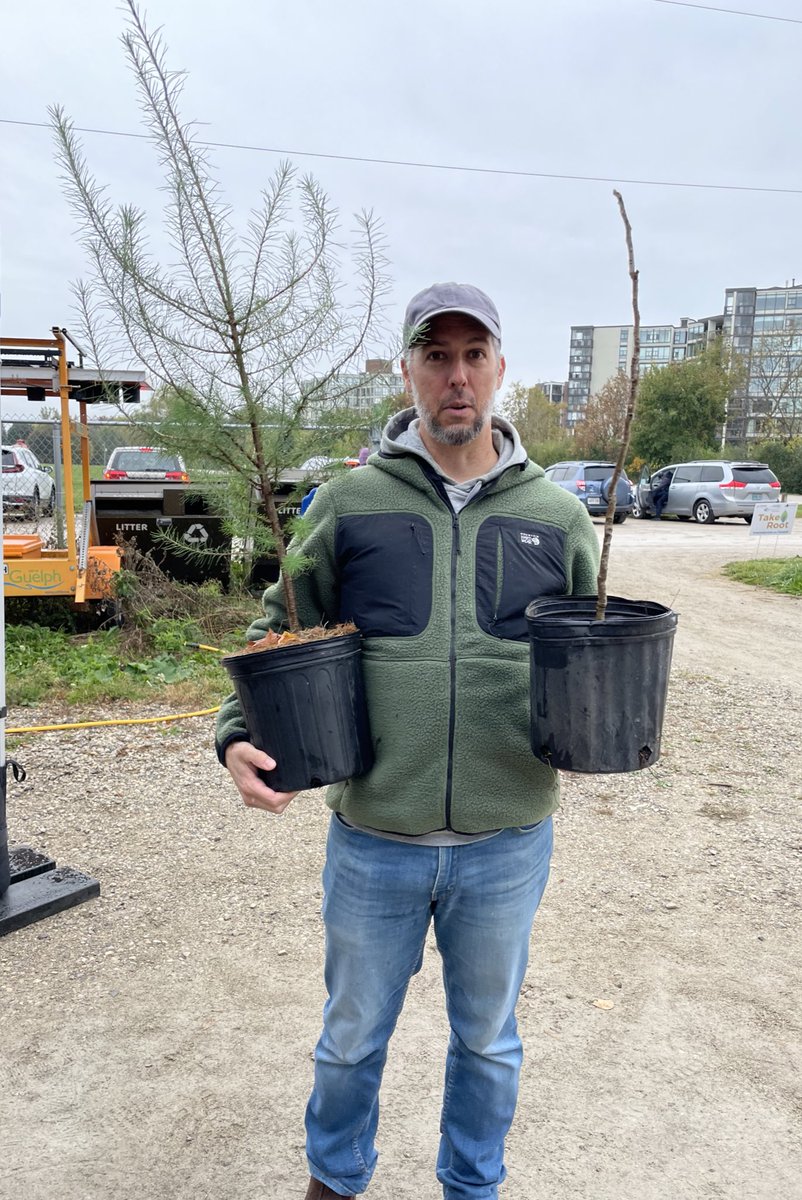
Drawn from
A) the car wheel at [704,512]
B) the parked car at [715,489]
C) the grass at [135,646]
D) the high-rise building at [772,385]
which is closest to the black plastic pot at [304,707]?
the grass at [135,646]

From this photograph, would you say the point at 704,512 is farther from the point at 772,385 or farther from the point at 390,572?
the point at 772,385

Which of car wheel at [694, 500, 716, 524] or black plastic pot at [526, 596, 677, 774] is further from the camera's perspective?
car wheel at [694, 500, 716, 524]

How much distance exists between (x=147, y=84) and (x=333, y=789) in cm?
141

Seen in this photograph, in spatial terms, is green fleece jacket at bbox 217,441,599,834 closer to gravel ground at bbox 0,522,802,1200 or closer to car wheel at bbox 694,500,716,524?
gravel ground at bbox 0,522,802,1200

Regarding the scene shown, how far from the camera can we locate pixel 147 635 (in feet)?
23.6

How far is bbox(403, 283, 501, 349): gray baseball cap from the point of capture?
1.69 meters

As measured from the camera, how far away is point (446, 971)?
1.81 metres

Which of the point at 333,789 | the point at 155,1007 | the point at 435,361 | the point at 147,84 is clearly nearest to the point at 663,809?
the point at 155,1007

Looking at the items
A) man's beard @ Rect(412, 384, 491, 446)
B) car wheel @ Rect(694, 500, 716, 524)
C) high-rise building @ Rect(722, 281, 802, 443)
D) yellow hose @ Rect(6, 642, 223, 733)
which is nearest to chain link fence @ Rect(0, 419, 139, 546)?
man's beard @ Rect(412, 384, 491, 446)

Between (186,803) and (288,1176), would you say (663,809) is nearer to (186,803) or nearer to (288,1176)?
(186,803)

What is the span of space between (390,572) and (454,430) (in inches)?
11.5

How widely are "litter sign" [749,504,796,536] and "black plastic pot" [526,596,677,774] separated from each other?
13130 millimetres

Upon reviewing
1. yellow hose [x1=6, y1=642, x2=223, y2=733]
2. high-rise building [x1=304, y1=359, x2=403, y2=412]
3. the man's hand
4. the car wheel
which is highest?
high-rise building [x1=304, y1=359, x2=403, y2=412]

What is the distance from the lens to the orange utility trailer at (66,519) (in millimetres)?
6402
